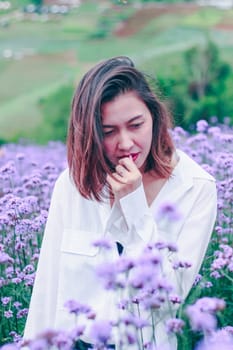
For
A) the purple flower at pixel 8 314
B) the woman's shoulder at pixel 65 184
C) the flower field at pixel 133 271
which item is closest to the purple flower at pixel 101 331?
the flower field at pixel 133 271

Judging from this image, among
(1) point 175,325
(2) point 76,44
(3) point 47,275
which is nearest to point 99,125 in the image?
(3) point 47,275

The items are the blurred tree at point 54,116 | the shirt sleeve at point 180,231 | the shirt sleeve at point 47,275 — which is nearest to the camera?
the shirt sleeve at point 180,231

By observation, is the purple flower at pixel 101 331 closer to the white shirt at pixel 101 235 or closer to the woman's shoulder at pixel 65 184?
the white shirt at pixel 101 235

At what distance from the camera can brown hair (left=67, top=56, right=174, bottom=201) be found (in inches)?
92.4

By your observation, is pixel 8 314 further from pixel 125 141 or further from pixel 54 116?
pixel 54 116

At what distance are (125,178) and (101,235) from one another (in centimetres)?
22

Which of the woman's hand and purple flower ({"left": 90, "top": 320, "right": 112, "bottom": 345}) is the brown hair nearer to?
the woman's hand

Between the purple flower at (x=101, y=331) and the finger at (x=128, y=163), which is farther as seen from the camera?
the finger at (x=128, y=163)

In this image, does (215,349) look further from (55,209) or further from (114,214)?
(55,209)

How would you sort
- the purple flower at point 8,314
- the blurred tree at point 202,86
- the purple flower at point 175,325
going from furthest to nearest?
the blurred tree at point 202,86, the purple flower at point 8,314, the purple flower at point 175,325

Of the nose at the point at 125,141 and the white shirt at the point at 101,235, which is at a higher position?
the nose at the point at 125,141

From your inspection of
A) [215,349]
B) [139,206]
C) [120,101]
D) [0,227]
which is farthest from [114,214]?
[215,349]

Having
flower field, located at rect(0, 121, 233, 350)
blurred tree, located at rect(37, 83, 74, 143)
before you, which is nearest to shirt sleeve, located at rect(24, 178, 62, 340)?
flower field, located at rect(0, 121, 233, 350)

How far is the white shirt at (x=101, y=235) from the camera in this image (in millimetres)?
2230
